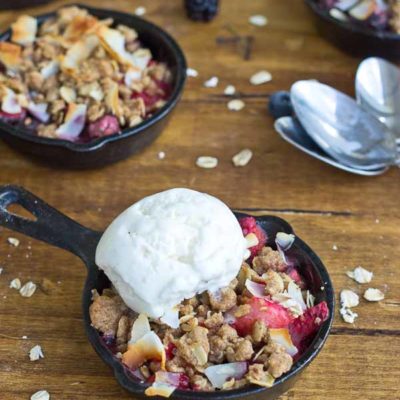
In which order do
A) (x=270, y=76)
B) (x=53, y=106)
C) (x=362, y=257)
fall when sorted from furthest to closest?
(x=270, y=76) < (x=53, y=106) < (x=362, y=257)

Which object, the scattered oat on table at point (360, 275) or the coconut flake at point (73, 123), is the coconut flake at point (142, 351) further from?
the coconut flake at point (73, 123)

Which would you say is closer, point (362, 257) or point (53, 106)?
point (362, 257)

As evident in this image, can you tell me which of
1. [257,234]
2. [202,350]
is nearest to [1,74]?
[257,234]

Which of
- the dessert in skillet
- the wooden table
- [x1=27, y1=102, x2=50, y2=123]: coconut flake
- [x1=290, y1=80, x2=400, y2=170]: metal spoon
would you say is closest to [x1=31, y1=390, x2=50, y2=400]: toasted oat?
the wooden table

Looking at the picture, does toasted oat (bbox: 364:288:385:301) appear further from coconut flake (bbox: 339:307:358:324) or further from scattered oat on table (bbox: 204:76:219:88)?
scattered oat on table (bbox: 204:76:219:88)

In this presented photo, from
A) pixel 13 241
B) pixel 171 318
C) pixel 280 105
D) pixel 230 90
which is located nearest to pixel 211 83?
pixel 230 90

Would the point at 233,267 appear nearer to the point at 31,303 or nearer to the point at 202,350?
the point at 202,350
